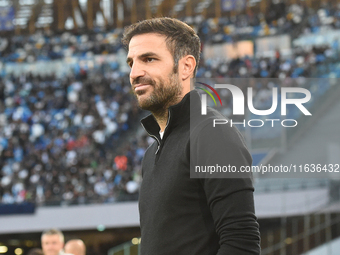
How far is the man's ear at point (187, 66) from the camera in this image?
55.1 inches

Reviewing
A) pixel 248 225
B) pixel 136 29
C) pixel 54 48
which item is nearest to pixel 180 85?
pixel 136 29

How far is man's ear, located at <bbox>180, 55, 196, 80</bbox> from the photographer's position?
1.40 m

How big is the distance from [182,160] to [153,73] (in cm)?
25

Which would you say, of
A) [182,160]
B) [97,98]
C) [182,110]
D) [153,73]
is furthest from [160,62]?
[97,98]

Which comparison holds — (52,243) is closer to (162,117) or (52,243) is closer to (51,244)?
(51,244)

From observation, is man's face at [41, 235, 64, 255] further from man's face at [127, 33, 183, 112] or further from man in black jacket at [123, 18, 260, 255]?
man's face at [127, 33, 183, 112]

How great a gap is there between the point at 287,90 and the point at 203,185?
1.45ft

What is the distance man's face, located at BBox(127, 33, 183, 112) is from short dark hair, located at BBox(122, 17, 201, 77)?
0.01 meters

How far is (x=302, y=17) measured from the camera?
690 inches

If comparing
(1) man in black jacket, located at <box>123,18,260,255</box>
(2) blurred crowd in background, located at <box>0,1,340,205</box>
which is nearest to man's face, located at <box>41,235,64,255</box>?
(1) man in black jacket, located at <box>123,18,260,255</box>

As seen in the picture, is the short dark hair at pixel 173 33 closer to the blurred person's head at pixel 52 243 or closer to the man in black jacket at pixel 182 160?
the man in black jacket at pixel 182 160

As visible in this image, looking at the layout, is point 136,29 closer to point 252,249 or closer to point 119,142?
point 252,249

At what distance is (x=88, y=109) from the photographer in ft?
47.1

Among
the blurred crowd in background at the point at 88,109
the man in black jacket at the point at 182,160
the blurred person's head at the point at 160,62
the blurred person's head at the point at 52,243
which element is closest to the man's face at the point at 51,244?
the blurred person's head at the point at 52,243
